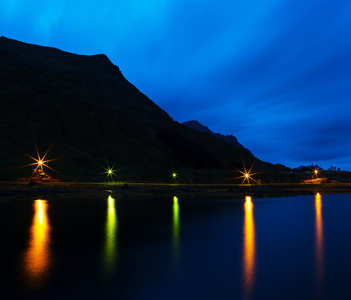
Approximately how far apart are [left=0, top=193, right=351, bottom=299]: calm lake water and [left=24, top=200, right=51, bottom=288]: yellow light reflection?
0.04 metres

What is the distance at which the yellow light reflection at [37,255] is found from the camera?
1041cm

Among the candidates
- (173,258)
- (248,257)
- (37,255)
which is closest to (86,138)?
(37,255)

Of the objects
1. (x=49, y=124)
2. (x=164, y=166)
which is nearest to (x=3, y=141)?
(x=49, y=124)

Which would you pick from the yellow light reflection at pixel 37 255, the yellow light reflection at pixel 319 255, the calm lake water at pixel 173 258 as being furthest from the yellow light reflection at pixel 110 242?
the yellow light reflection at pixel 319 255

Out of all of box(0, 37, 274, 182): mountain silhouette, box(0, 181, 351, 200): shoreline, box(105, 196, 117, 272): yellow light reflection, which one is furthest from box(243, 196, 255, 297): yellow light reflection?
Answer: box(0, 37, 274, 182): mountain silhouette

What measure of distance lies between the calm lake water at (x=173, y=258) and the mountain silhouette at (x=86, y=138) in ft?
149

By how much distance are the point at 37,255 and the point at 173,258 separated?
5982mm

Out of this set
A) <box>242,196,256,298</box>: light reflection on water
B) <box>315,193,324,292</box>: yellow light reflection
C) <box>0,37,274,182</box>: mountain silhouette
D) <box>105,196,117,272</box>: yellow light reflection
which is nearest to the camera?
<box>242,196,256,298</box>: light reflection on water


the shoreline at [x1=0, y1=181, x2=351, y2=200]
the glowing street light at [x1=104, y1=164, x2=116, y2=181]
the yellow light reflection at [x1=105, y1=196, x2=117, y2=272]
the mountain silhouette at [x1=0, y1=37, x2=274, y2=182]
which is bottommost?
the yellow light reflection at [x1=105, y1=196, x2=117, y2=272]

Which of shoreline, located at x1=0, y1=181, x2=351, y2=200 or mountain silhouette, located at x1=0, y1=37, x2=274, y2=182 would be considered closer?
shoreline, located at x1=0, y1=181, x2=351, y2=200

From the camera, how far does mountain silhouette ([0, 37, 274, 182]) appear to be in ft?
244

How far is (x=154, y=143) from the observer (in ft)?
356

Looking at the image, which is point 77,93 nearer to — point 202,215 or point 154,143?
point 154,143

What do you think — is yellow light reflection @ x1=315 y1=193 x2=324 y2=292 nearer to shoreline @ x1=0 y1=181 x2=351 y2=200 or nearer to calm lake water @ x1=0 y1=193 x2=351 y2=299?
calm lake water @ x1=0 y1=193 x2=351 y2=299
